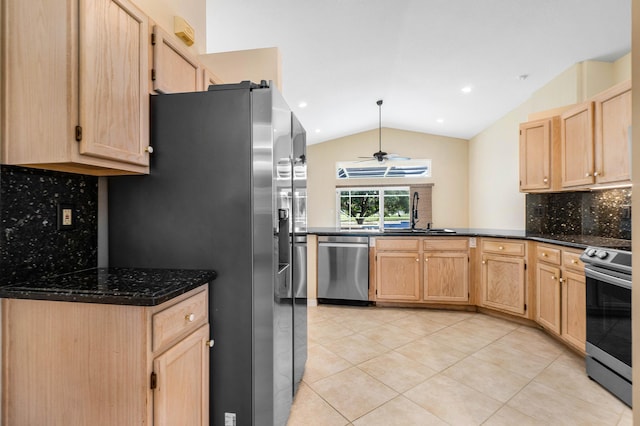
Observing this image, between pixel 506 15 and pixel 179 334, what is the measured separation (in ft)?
10.7

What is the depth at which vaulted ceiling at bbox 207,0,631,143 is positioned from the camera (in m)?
2.35

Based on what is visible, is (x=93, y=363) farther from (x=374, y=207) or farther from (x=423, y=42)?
(x=374, y=207)

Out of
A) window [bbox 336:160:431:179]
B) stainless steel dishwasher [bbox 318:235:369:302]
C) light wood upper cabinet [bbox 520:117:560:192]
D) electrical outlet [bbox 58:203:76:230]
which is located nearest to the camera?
electrical outlet [bbox 58:203:76:230]

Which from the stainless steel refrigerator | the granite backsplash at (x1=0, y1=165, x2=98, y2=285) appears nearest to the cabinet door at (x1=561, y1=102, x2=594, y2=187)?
the stainless steel refrigerator

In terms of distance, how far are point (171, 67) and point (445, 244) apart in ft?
10.5

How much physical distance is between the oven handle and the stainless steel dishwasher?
2.03 meters

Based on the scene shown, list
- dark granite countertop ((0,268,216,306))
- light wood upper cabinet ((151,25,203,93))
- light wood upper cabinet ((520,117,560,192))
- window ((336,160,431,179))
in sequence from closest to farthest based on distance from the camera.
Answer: dark granite countertop ((0,268,216,306))
light wood upper cabinet ((151,25,203,93))
light wood upper cabinet ((520,117,560,192))
window ((336,160,431,179))

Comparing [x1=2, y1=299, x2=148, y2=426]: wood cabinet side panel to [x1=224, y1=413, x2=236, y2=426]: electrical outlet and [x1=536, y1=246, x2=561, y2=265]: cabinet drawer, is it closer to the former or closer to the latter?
[x1=224, y1=413, x2=236, y2=426]: electrical outlet

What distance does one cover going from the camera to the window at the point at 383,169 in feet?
19.4

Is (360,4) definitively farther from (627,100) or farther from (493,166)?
(493,166)

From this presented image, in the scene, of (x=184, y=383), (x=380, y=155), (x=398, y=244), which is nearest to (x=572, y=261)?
(x=398, y=244)

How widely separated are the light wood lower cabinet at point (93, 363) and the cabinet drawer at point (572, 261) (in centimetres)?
281

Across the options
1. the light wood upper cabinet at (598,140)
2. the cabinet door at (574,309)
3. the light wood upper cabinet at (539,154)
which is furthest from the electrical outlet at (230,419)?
the light wood upper cabinet at (539,154)

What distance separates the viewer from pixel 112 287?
109 centimetres
